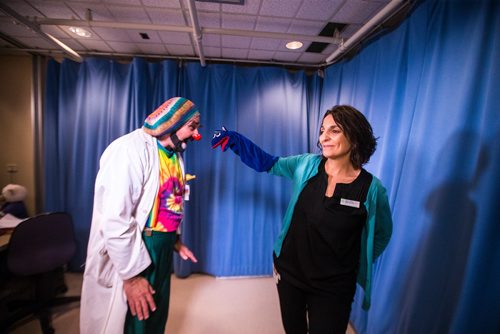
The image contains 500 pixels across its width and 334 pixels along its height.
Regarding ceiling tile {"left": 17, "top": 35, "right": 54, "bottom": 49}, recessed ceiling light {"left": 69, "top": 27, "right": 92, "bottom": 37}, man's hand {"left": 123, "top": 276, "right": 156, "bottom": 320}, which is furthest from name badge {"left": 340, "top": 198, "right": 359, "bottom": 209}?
ceiling tile {"left": 17, "top": 35, "right": 54, "bottom": 49}

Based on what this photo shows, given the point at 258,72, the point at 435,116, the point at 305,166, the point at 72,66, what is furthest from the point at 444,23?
the point at 72,66

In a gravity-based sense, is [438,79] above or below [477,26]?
below

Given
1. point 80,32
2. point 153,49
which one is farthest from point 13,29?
point 153,49

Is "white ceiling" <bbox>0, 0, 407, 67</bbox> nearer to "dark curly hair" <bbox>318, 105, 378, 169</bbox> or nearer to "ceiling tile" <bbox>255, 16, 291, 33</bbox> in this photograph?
"ceiling tile" <bbox>255, 16, 291, 33</bbox>

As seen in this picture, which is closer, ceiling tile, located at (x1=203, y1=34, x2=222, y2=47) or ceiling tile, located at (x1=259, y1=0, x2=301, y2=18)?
ceiling tile, located at (x1=259, y1=0, x2=301, y2=18)

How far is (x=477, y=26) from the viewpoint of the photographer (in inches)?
39.0

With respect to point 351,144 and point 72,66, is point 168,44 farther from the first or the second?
point 351,144

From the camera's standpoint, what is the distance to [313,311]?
976 mm

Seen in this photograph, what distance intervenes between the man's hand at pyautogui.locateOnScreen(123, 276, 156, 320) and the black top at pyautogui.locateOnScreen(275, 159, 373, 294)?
66cm

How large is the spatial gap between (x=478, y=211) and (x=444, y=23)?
38.8 inches

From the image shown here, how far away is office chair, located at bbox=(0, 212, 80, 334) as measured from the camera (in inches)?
61.7

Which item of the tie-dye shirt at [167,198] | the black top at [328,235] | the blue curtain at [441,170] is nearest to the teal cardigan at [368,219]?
the black top at [328,235]

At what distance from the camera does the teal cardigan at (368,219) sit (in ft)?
3.02

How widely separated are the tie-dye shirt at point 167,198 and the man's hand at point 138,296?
0.77 feet
